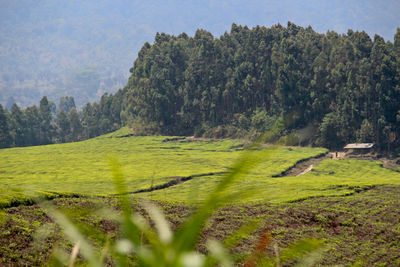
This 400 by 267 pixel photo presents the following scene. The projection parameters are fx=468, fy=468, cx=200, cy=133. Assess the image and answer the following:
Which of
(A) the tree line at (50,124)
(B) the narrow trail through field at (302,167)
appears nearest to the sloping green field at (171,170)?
(B) the narrow trail through field at (302,167)

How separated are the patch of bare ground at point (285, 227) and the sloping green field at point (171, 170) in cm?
555

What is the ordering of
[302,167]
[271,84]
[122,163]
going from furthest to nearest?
[271,84], [122,163], [302,167]

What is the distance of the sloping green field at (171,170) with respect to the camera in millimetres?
42812

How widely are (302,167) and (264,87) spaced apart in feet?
115

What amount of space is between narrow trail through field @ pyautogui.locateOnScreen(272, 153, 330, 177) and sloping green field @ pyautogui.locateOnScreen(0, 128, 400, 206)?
69cm

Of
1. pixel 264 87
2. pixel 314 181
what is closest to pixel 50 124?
pixel 264 87

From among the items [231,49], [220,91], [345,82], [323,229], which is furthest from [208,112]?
[323,229]

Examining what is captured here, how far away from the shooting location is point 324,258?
727 inches

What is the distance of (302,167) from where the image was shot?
67062mm

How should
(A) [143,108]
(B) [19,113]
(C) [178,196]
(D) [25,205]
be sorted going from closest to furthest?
(D) [25,205] < (C) [178,196] < (A) [143,108] < (B) [19,113]

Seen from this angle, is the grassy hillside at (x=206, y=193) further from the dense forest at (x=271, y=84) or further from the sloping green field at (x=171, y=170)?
the dense forest at (x=271, y=84)

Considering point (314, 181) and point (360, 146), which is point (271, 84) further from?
point (314, 181)

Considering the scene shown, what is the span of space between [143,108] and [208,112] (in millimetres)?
16824

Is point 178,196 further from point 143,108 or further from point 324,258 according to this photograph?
point 143,108
